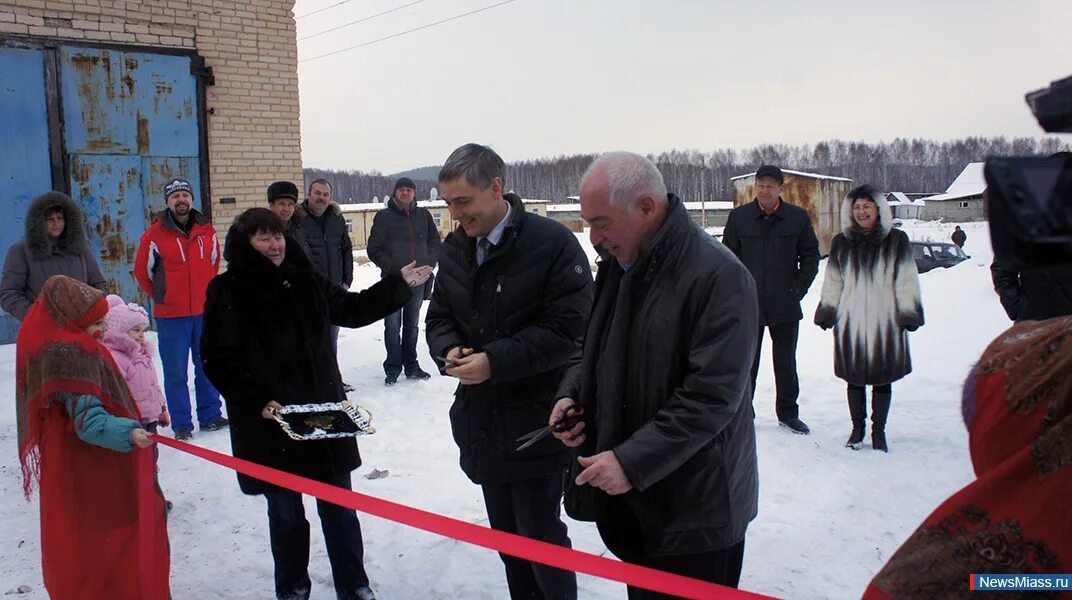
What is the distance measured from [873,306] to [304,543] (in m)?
4.09

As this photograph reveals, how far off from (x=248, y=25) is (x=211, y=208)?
2.42 metres

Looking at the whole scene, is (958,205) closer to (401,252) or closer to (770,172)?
(770,172)

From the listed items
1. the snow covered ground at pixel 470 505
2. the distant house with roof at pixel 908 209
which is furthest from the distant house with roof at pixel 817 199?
the distant house with roof at pixel 908 209

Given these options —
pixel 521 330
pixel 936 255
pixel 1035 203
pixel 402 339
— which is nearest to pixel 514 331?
pixel 521 330

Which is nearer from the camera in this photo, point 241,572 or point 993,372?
point 993,372

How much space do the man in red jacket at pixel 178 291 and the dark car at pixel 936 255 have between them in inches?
810

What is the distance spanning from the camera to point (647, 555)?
80.8 inches

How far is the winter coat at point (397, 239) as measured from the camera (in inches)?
283

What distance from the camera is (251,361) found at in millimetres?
2953

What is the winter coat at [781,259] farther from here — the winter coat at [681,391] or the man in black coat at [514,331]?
the winter coat at [681,391]

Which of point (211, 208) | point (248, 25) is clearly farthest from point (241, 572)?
point (248, 25)

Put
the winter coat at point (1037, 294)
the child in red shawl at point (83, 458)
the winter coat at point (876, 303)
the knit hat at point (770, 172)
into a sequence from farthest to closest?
the knit hat at point (770, 172), the winter coat at point (876, 303), the winter coat at point (1037, 294), the child in red shawl at point (83, 458)

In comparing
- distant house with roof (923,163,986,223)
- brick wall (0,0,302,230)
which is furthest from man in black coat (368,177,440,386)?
distant house with roof (923,163,986,223)

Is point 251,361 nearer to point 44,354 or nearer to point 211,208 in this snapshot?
point 44,354
